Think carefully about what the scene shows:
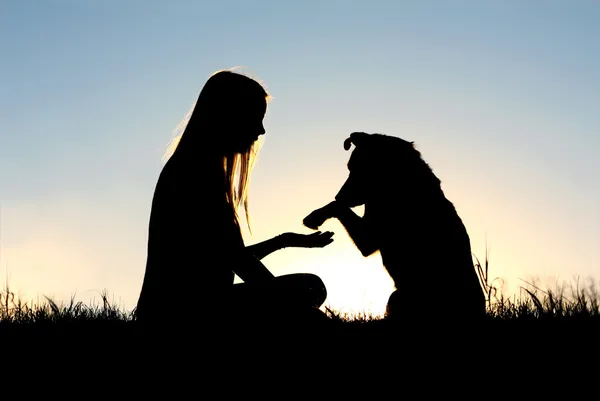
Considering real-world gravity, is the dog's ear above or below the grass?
above

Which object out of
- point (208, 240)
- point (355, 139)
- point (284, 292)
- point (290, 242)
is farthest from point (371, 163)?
point (208, 240)

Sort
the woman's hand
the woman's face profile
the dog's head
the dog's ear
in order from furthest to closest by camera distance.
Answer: the woman's hand
the dog's ear
the dog's head
the woman's face profile

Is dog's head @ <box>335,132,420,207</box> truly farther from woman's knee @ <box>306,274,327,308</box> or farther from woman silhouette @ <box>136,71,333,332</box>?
woman silhouette @ <box>136,71,333,332</box>

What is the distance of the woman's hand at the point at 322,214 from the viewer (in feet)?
19.8

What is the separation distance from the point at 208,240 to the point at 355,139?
2194 mm

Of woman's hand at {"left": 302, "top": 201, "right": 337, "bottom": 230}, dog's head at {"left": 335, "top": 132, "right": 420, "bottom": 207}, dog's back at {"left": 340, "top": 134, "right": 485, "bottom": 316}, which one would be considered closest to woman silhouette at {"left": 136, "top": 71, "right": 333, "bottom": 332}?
dog's back at {"left": 340, "top": 134, "right": 485, "bottom": 316}

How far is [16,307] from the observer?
6.44 m

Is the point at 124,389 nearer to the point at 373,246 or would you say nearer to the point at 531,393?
the point at 531,393

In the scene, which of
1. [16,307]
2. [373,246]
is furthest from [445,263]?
[16,307]

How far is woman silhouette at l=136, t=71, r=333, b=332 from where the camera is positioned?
163 inches

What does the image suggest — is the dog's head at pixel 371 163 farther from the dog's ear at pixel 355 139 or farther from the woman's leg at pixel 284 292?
the woman's leg at pixel 284 292

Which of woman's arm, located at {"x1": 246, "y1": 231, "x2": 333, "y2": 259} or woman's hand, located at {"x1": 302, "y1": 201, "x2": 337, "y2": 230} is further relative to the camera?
woman's hand, located at {"x1": 302, "y1": 201, "x2": 337, "y2": 230}

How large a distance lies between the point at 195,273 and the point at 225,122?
94cm

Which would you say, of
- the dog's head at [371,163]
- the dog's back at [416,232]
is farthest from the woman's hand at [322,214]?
the dog's back at [416,232]
